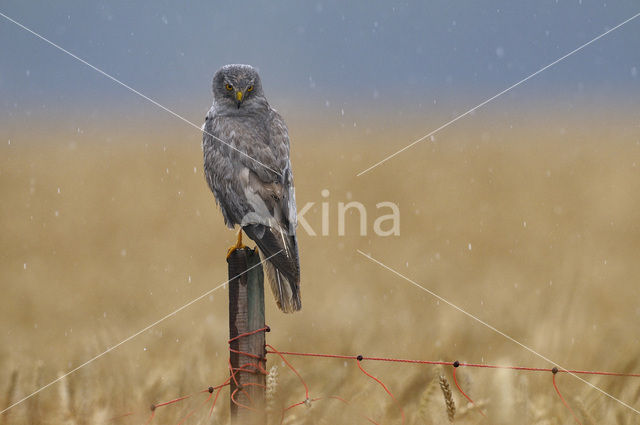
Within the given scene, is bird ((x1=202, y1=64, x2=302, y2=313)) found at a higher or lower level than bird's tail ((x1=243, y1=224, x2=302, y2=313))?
higher

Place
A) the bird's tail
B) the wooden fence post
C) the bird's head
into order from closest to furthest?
the wooden fence post < the bird's tail < the bird's head

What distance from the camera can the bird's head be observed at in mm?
4363

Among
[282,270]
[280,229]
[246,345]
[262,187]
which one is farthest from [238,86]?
[246,345]

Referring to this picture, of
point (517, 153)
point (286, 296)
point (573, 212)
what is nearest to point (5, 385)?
point (286, 296)

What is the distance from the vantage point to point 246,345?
9.45 ft

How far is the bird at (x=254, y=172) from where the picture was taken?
3.40m

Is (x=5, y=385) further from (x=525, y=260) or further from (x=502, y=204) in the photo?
(x=502, y=204)

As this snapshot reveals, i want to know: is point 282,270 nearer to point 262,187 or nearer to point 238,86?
point 262,187

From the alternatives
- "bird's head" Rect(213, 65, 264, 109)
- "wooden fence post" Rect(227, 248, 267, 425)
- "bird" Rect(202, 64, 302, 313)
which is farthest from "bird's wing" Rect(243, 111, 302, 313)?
"wooden fence post" Rect(227, 248, 267, 425)

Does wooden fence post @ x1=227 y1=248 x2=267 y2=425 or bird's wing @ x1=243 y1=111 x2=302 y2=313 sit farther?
bird's wing @ x1=243 y1=111 x2=302 y2=313

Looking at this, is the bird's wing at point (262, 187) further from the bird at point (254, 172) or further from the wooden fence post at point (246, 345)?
the wooden fence post at point (246, 345)

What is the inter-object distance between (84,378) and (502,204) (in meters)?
4.57

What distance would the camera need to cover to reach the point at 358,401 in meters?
3.54

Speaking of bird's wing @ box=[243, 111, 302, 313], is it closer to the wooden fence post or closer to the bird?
the bird
